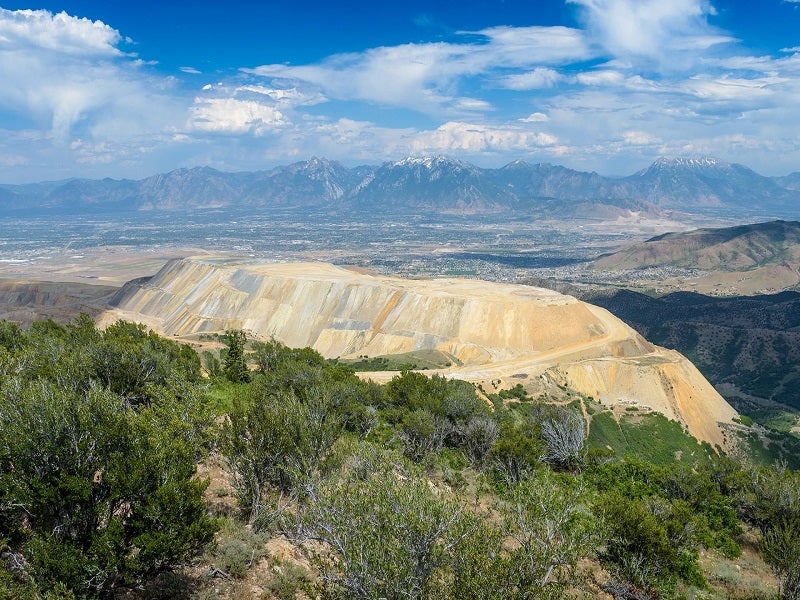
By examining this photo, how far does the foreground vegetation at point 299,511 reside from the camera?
13.2 meters

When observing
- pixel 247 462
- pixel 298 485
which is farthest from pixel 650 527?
pixel 247 462

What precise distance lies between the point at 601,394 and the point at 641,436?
29.0 feet

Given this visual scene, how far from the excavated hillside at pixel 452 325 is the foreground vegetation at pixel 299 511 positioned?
3403 cm

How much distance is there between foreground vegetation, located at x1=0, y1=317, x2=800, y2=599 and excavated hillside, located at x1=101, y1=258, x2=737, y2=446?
112ft

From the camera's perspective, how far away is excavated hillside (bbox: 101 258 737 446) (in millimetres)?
66812

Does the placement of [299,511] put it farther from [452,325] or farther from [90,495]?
[452,325]

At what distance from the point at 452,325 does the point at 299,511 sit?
241 ft

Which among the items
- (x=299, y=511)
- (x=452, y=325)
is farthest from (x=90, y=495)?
(x=452, y=325)

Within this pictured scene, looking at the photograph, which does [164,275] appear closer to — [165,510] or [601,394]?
[601,394]

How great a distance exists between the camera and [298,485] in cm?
1761

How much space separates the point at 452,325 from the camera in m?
89.4

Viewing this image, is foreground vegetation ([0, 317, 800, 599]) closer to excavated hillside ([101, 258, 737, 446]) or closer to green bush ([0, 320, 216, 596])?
green bush ([0, 320, 216, 596])

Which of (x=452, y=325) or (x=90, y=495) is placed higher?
(x=90, y=495)

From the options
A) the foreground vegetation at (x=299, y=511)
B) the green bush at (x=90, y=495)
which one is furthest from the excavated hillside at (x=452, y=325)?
the green bush at (x=90, y=495)
